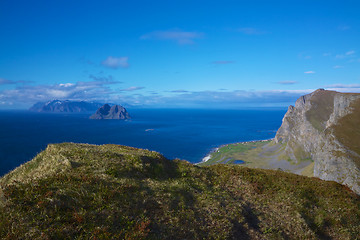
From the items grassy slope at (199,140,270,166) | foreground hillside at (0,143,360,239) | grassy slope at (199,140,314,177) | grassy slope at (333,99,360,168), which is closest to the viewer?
foreground hillside at (0,143,360,239)

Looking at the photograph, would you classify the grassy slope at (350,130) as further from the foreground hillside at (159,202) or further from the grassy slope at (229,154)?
the foreground hillside at (159,202)

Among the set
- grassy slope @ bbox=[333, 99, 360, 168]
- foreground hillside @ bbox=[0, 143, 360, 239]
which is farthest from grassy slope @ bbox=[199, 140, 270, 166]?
foreground hillside @ bbox=[0, 143, 360, 239]

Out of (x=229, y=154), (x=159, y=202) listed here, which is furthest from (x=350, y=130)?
(x=159, y=202)

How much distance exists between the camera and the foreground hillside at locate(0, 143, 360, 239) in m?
9.18

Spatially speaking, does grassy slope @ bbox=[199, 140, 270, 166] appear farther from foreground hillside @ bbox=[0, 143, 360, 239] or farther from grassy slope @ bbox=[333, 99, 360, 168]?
foreground hillside @ bbox=[0, 143, 360, 239]

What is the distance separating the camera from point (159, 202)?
40.3 feet

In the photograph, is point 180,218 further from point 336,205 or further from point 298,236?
point 336,205

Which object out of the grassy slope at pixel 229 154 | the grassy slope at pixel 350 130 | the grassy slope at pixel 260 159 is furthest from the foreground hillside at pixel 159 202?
the grassy slope at pixel 260 159

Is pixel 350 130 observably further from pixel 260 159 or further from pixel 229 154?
pixel 229 154

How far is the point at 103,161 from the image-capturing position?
1605cm

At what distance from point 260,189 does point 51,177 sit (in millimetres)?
16398

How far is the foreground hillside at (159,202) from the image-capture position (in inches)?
361

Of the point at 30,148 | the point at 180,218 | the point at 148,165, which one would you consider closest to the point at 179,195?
the point at 180,218

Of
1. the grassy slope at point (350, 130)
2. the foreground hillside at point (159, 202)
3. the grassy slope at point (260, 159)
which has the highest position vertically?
the foreground hillside at point (159, 202)
